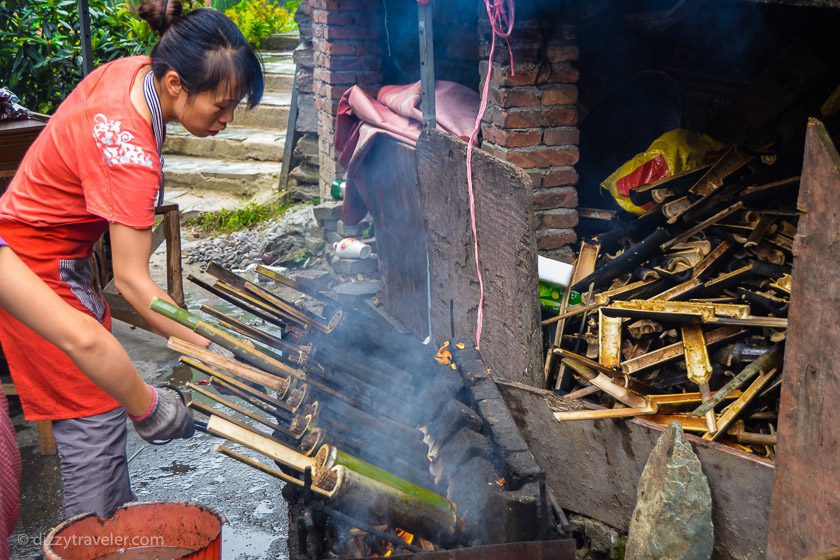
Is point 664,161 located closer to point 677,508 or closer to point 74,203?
point 677,508

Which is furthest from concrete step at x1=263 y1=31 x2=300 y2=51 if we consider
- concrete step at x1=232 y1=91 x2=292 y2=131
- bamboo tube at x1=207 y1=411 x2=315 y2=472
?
bamboo tube at x1=207 y1=411 x2=315 y2=472

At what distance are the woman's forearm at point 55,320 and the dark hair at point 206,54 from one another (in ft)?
3.26

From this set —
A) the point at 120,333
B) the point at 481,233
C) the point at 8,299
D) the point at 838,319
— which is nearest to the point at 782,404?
the point at 838,319

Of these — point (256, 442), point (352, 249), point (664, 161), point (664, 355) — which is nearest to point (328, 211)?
point (352, 249)

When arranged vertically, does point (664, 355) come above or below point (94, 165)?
below

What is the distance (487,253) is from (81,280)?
81.2 inches

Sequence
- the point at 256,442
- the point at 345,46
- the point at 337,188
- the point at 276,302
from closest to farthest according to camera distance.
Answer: the point at 256,442 → the point at 276,302 → the point at 345,46 → the point at 337,188

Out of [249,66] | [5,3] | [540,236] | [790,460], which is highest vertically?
[5,3]

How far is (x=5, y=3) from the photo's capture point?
10.3 metres

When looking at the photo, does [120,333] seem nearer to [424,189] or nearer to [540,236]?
[424,189]

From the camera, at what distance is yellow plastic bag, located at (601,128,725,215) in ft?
14.6

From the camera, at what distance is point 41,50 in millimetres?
10391

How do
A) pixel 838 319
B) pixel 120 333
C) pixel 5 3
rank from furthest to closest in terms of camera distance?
pixel 5 3 < pixel 120 333 < pixel 838 319

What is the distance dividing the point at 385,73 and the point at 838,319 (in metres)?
A: 5.88
